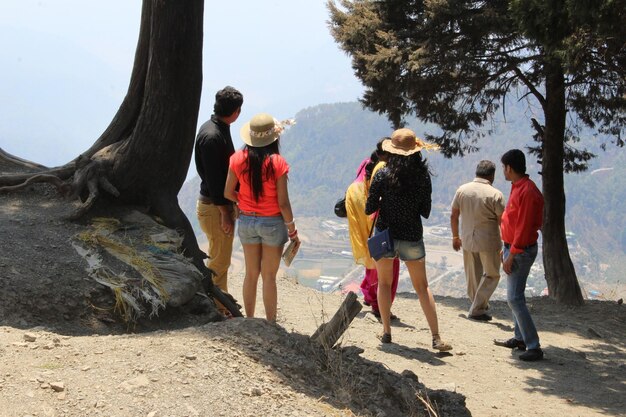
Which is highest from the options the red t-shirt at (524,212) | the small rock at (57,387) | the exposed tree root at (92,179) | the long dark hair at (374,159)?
the long dark hair at (374,159)

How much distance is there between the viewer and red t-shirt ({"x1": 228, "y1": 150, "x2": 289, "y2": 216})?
22.2 feet

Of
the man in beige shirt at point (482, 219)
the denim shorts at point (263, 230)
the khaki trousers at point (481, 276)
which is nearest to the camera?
the denim shorts at point (263, 230)

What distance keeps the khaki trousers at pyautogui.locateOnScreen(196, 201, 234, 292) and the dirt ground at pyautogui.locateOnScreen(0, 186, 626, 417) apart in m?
1.00

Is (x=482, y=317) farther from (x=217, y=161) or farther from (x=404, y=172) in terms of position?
(x=217, y=161)

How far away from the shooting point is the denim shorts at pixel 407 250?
24.3 feet

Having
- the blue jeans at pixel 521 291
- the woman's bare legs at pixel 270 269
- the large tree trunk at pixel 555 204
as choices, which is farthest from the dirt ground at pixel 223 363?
the large tree trunk at pixel 555 204

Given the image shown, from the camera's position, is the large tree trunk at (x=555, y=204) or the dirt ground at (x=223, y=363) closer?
the dirt ground at (x=223, y=363)

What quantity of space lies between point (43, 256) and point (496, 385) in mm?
4208

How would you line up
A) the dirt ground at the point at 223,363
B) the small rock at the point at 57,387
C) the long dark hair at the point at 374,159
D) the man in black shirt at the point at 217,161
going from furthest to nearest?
1. the long dark hair at the point at 374,159
2. the man in black shirt at the point at 217,161
3. the dirt ground at the point at 223,363
4. the small rock at the point at 57,387

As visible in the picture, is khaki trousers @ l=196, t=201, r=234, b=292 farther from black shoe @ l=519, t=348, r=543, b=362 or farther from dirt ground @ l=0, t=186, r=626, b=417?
black shoe @ l=519, t=348, r=543, b=362

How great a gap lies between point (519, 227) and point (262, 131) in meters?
2.71

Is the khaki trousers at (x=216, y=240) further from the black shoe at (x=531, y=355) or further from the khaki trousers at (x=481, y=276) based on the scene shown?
the khaki trousers at (x=481, y=276)

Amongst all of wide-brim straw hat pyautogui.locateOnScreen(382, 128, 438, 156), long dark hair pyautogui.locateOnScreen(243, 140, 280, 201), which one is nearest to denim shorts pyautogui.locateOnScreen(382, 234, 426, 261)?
wide-brim straw hat pyautogui.locateOnScreen(382, 128, 438, 156)

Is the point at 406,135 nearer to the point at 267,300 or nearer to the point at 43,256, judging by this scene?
the point at 267,300
